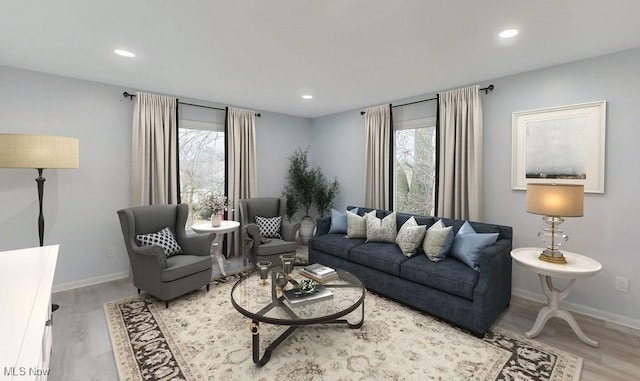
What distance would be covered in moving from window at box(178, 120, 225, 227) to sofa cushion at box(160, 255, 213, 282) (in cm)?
128

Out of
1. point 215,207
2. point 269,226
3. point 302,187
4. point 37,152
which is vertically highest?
point 37,152

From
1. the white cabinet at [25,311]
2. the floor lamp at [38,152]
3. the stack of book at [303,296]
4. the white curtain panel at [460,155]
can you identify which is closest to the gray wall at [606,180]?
the white curtain panel at [460,155]

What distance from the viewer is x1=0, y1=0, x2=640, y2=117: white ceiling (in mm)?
2100

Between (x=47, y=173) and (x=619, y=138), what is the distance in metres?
6.15

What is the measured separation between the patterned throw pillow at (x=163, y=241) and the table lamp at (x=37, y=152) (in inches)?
35.5

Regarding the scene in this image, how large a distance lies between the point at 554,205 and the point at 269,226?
3.47 metres

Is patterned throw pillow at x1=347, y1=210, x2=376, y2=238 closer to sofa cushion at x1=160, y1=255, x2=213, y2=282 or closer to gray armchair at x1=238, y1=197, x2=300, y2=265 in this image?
gray armchair at x1=238, y1=197, x2=300, y2=265

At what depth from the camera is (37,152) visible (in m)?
2.78

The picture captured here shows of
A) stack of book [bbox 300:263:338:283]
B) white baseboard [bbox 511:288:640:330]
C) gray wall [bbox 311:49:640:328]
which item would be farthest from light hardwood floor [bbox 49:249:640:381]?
stack of book [bbox 300:263:338:283]

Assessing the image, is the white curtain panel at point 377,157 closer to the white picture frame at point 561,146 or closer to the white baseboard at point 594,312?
the white picture frame at point 561,146

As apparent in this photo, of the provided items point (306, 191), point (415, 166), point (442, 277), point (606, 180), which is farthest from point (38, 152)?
point (606, 180)

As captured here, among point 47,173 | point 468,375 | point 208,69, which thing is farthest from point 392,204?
point 47,173

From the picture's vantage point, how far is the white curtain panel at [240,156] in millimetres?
4898

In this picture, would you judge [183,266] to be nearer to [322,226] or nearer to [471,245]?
[322,226]
